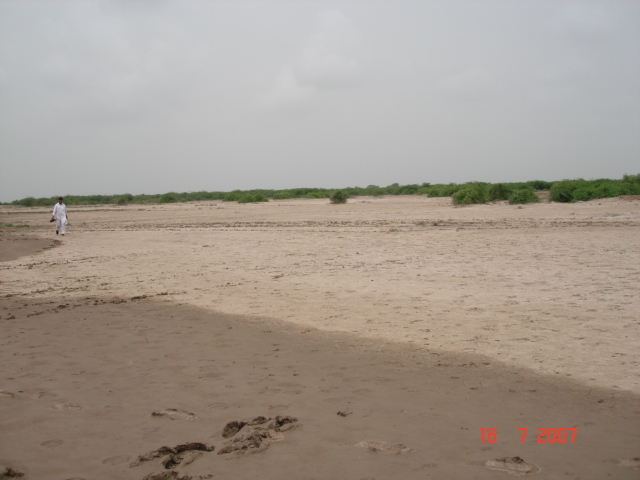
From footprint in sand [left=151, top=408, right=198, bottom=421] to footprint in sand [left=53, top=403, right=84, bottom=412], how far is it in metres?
0.69

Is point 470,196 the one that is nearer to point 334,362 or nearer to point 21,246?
point 21,246

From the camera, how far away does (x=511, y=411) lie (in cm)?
420

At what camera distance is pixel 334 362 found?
546 centimetres

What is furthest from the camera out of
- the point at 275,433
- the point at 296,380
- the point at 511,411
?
the point at 296,380

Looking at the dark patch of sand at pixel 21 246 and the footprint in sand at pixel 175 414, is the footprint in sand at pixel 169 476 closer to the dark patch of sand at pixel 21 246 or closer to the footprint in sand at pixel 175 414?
the footprint in sand at pixel 175 414

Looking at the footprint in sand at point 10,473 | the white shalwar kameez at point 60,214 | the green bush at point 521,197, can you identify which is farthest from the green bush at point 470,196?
the footprint in sand at point 10,473

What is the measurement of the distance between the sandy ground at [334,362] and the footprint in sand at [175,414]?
0.21 feet

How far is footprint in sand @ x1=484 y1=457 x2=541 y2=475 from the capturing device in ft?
10.8

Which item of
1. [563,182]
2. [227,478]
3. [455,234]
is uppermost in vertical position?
[563,182]

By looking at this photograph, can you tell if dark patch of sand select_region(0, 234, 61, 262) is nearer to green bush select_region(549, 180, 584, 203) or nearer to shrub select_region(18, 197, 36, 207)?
green bush select_region(549, 180, 584, 203)

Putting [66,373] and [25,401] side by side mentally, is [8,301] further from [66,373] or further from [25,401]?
[25,401]

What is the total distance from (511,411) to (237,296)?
529 centimetres

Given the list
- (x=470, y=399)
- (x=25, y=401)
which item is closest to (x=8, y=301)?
(x=25, y=401)
